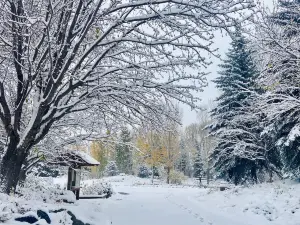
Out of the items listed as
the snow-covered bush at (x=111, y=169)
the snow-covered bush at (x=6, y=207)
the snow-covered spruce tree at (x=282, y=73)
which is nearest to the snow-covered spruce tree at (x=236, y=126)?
the snow-covered spruce tree at (x=282, y=73)

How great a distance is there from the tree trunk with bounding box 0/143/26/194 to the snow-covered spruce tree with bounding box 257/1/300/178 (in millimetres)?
7352

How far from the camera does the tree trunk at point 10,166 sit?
6.57 meters

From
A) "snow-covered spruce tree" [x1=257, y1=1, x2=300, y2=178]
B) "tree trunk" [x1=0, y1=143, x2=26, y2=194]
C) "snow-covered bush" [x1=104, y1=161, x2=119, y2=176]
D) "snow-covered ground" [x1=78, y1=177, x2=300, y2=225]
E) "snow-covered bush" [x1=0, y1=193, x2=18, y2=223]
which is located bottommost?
"snow-covered ground" [x1=78, y1=177, x2=300, y2=225]

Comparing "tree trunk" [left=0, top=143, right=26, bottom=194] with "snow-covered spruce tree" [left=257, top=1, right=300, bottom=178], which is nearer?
"tree trunk" [left=0, top=143, right=26, bottom=194]

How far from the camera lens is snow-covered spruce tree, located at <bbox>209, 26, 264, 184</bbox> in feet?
64.3

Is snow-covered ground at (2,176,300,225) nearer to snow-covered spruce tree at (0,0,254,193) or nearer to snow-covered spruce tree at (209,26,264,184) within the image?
snow-covered spruce tree at (0,0,254,193)

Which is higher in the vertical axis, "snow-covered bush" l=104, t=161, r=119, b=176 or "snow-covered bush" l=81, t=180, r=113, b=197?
"snow-covered bush" l=104, t=161, r=119, b=176

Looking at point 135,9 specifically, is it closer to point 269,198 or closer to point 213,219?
point 213,219

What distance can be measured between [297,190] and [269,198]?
1.16 metres

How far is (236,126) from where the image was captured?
69.3 ft

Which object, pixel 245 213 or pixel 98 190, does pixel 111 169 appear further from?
pixel 245 213

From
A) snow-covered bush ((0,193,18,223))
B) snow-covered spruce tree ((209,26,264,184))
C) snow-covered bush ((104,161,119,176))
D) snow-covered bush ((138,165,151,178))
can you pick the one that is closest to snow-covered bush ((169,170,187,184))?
snow-covered bush ((138,165,151,178))

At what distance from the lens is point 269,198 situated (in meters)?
13.4

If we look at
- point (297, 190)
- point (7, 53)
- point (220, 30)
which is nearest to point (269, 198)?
point (297, 190)
